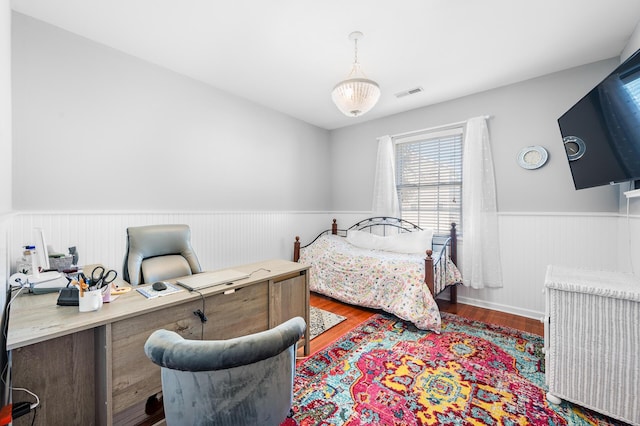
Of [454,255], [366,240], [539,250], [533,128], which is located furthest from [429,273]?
[533,128]

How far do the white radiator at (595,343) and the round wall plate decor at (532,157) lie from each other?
155cm

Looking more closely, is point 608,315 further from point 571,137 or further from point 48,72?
point 48,72

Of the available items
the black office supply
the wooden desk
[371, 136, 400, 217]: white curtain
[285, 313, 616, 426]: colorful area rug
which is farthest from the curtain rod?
the black office supply

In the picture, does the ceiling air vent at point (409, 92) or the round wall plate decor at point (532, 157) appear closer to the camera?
the round wall plate decor at point (532, 157)

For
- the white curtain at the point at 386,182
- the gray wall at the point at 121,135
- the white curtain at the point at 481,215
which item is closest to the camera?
the gray wall at the point at 121,135

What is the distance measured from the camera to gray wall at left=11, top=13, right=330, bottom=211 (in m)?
2.06

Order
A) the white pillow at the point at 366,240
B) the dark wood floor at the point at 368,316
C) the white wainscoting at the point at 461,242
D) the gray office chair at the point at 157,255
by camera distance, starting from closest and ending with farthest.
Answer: the gray office chair at the point at 157,255 → the white wainscoting at the point at 461,242 → the dark wood floor at the point at 368,316 → the white pillow at the point at 366,240

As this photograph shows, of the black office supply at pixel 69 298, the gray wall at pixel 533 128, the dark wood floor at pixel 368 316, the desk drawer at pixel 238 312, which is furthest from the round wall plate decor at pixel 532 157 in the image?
the black office supply at pixel 69 298

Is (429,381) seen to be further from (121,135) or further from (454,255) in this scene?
(121,135)

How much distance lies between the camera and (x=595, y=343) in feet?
4.91

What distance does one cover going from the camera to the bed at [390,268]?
104 inches

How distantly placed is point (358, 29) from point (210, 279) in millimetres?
2181

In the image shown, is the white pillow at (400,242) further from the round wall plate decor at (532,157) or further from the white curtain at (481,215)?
the round wall plate decor at (532,157)

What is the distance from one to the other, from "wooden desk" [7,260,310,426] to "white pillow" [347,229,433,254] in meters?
2.59
